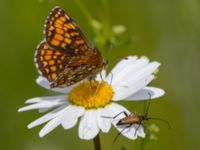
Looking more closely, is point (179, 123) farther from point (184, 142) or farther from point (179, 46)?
point (179, 46)

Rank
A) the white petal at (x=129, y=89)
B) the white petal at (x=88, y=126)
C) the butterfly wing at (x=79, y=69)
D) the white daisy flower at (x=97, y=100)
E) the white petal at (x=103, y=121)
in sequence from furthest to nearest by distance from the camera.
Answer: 1. the white petal at (x=129, y=89)
2. the butterfly wing at (x=79, y=69)
3. the white daisy flower at (x=97, y=100)
4. the white petal at (x=103, y=121)
5. the white petal at (x=88, y=126)

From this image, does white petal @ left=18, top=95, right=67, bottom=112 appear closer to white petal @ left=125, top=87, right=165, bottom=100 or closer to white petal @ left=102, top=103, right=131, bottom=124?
white petal @ left=102, top=103, right=131, bottom=124

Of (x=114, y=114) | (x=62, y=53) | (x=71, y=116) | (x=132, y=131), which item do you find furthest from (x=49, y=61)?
(x=132, y=131)

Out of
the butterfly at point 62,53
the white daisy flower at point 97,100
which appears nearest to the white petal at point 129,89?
the white daisy flower at point 97,100

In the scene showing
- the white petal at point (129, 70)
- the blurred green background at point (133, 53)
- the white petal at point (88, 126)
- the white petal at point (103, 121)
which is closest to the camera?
the white petal at point (88, 126)

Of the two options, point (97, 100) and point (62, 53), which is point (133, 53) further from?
point (97, 100)

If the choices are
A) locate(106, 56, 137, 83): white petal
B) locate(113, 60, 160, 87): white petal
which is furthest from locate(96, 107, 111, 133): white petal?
locate(106, 56, 137, 83): white petal

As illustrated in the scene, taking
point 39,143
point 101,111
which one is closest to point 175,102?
point 39,143

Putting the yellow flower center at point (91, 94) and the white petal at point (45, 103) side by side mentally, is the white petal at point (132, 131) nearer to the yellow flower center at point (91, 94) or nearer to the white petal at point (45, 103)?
the yellow flower center at point (91, 94)
